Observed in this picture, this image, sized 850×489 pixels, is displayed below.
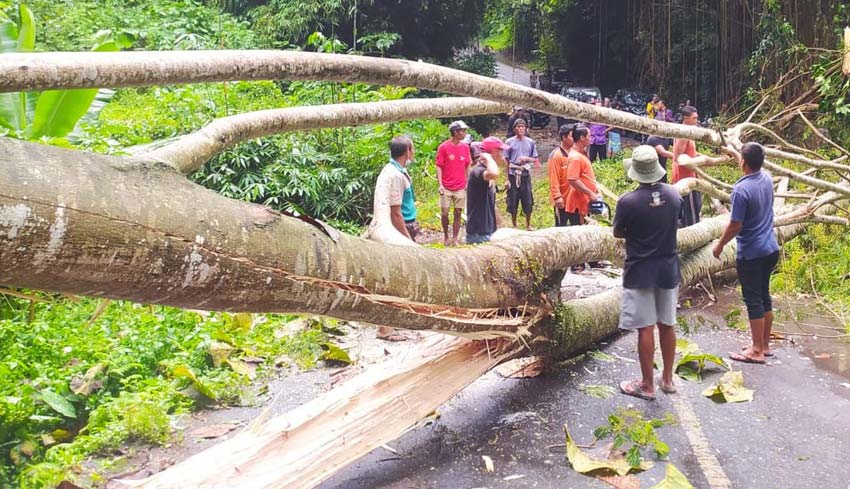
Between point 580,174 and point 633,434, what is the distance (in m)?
4.07

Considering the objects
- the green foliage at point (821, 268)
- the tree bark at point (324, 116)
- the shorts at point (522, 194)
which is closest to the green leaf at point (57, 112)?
the tree bark at point (324, 116)

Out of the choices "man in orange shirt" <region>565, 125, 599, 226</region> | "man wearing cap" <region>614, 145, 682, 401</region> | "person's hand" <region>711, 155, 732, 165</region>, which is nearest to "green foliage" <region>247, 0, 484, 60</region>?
"man in orange shirt" <region>565, 125, 599, 226</region>

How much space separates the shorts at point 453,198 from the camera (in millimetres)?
8898

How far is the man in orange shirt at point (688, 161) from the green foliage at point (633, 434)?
3044mm

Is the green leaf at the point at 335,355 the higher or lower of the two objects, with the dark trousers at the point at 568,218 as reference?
lower

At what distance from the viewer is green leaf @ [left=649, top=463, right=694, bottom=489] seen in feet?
11.1

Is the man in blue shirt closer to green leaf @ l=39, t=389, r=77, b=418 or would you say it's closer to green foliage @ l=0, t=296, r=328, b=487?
green foliage @ l=0, t=296, r=328, b=487

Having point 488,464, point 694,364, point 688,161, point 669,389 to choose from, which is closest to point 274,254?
point 488,464

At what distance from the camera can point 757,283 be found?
17.4 ft

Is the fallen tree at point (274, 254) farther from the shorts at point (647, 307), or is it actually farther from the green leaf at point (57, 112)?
the green leaf at point (57, 112)

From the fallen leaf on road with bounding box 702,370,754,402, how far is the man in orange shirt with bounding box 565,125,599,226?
118 inches

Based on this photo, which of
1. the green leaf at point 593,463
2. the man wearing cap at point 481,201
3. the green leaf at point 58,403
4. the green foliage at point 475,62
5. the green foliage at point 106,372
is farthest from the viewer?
the green foliage at point 475,62

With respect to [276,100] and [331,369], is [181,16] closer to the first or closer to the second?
[276,100]

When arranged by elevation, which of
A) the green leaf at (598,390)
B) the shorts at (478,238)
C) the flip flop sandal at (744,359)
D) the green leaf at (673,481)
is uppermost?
the shorts at (478,238)
